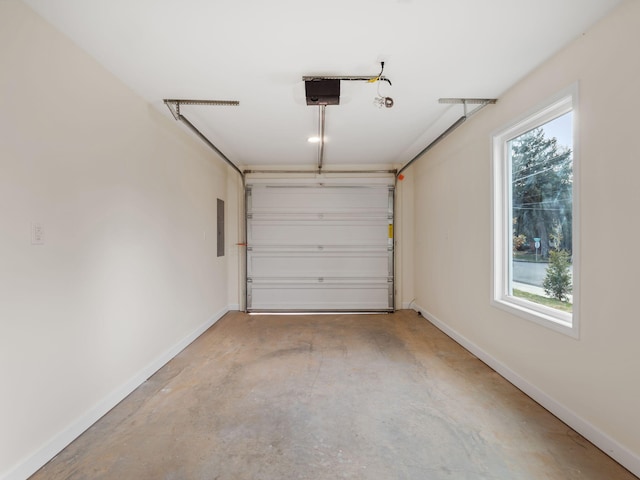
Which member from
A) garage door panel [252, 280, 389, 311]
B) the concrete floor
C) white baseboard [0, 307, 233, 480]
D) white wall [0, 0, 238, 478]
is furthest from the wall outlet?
garage door panel [252, 280, 389, 311]

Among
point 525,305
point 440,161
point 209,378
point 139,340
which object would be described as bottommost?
point 209,378

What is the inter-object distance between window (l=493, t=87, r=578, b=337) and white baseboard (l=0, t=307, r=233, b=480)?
306 cm

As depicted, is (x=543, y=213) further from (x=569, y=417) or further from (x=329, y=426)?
(x=329, y=426)

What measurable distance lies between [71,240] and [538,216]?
3239 millimetres

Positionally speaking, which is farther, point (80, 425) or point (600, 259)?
point (80, 425)

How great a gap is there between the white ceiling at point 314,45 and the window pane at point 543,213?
1.69ft

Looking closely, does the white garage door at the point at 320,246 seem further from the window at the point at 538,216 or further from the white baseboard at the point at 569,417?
the window at the point at 538,216

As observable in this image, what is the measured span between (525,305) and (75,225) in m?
3.24

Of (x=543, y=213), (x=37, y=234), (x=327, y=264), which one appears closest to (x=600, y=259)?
(x=543, y=213)

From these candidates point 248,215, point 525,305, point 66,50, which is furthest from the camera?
point 248,215

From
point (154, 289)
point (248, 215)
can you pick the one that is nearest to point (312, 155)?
point (248, 215)

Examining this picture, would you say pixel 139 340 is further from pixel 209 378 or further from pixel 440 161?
pixel 440 161

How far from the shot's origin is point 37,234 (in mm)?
1573

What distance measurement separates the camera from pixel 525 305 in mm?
2395
